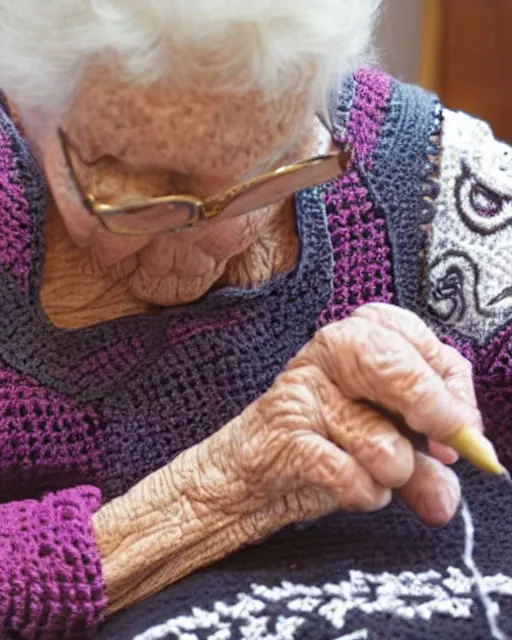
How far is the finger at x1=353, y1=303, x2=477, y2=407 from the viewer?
2.82 feet

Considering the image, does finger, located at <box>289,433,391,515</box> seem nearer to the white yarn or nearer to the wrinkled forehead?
the white yarn

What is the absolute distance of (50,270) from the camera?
0.97m

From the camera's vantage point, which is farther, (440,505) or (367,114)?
(367,114)

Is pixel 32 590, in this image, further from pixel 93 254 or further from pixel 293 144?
pixel 293 144

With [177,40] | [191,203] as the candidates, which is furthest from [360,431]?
[177,40]

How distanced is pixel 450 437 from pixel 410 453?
1.5 inches

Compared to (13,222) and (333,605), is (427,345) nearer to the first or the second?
(333,605)

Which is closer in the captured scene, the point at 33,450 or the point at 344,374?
the point at 344,374

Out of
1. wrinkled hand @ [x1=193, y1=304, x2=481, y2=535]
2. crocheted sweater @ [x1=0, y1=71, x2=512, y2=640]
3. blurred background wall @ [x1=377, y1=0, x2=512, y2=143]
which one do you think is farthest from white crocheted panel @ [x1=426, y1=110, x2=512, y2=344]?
blurred background wall @ [x1=377, y1=0, x2=512, y2=143]

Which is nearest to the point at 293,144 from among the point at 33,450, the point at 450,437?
the point at 450,437

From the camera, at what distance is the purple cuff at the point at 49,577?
0.85m

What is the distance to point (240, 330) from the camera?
0.97 meters

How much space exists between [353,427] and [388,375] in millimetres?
54

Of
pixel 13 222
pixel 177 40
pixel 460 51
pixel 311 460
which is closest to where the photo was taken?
pixel 177 40
